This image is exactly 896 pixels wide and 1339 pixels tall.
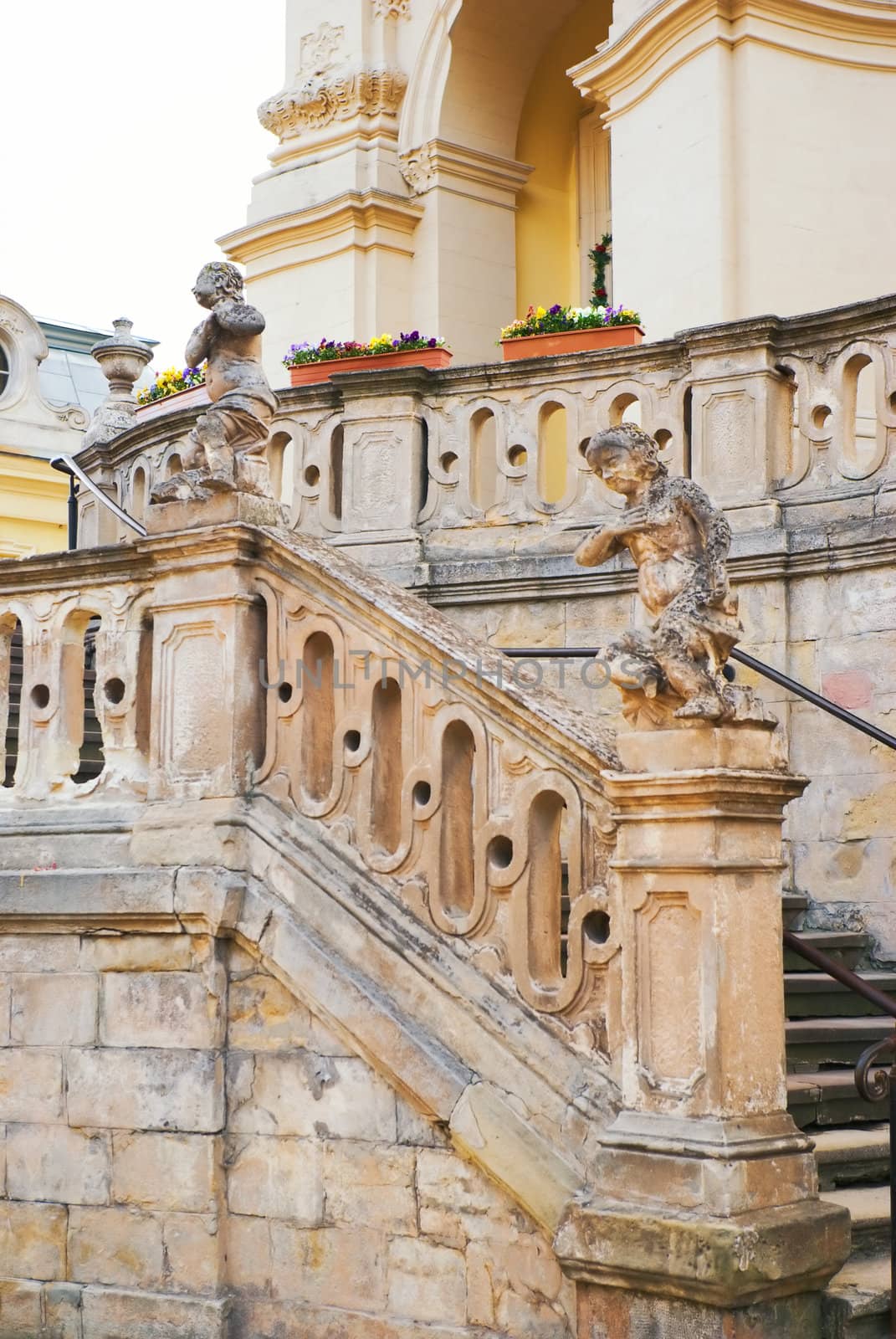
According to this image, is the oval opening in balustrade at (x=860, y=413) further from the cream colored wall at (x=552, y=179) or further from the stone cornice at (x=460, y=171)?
the stone cornice at (x=460, y=171)

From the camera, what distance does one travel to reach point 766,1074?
16.5 feet

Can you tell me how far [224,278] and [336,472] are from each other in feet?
11.1

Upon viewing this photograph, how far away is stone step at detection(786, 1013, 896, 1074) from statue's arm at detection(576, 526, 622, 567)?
2180 millimetres

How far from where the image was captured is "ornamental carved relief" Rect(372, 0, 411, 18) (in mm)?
16047

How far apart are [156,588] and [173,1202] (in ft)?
7.05

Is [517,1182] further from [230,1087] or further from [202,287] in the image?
[202,287]

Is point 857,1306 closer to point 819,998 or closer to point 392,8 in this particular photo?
point 819,998

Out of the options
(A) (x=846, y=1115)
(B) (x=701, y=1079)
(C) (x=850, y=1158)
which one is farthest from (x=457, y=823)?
(A) (x=846, y=1115)

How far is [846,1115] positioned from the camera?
6.38 m

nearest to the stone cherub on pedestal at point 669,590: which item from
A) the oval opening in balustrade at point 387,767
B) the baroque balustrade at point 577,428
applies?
the oval opening in balustrade at point 387,767

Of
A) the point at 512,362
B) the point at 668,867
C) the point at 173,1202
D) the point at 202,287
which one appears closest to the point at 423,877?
the point at 668,867

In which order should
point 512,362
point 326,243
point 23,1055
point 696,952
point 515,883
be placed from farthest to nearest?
point 326,243
point 512,362
point 23,1055
point 515,883
point 696,952

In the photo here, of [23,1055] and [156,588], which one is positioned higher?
[156,588]

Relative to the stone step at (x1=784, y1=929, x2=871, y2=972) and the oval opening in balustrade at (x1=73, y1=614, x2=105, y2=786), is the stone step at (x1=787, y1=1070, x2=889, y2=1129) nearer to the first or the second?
the stone step at (x1=784, y1=929, x2=871, y2=972)
